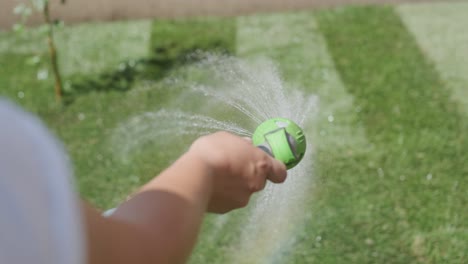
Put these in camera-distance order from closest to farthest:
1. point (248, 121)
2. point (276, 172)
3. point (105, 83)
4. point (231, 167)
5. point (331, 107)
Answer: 1. point (231, 167)
2. point (276, 172)
3. point (248, 121)
4. point (331, 107)
5. point (105, 83)

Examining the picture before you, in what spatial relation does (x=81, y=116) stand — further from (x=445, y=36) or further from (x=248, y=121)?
(x=445, y=36)

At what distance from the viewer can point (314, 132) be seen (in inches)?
136

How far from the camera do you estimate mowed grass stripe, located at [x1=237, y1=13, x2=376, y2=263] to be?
111 inches

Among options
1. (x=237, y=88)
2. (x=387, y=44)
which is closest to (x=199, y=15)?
(x=387, y=44)

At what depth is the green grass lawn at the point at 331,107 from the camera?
9.46 ft

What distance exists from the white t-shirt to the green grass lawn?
201 centimetres

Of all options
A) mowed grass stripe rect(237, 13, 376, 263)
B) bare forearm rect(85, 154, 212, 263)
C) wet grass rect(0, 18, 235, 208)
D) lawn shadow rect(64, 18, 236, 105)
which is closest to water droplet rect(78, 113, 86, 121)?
wet grass rect(0, 18, 235, 208)

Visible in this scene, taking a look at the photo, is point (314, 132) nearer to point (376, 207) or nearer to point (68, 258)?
point (376, 207)

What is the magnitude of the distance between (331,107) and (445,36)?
125 centimetres

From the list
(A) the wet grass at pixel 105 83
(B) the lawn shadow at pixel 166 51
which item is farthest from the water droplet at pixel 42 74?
(B) the lawn shadow at pixel 166 51

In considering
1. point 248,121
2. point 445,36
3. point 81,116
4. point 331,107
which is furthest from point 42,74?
point 445,36

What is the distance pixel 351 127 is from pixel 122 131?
1276mm

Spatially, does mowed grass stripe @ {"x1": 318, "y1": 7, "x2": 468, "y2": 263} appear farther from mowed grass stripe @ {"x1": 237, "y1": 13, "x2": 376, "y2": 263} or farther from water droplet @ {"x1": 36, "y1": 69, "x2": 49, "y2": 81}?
water droplet @ {"x1": 36, "y1": 69, "x2": 49, "y2": 81}

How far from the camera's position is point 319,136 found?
136 inches
